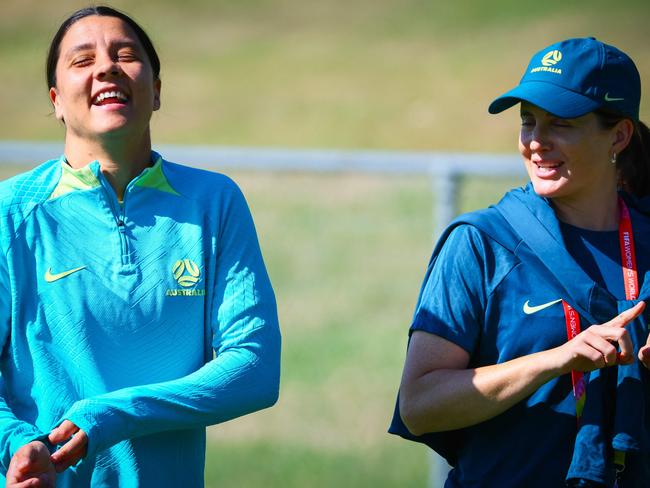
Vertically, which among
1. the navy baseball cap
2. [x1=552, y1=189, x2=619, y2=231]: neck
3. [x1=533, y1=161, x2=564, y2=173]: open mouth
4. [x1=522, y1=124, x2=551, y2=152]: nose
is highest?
the navy baseball cap

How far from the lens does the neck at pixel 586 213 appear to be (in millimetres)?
2832

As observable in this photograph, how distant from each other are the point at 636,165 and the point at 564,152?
16.8 inches

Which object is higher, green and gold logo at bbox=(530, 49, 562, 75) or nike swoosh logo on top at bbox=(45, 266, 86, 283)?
green and gold logo at bbox=(530, 49, 562, 75)

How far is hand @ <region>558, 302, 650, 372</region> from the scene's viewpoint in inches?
95.6

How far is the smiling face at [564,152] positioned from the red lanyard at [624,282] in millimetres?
166

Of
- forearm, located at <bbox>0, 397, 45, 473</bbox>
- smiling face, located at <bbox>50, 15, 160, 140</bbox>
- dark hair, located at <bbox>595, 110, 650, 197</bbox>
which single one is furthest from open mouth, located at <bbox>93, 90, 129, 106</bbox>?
dark hair, located at <bbox>595, 110, 650, 197</bbox>

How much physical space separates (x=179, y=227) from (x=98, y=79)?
1.47 ft

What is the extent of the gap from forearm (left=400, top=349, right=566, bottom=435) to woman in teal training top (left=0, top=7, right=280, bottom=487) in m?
0.39

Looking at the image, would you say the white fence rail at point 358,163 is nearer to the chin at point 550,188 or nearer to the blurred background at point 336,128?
the blurred background at point 336,128

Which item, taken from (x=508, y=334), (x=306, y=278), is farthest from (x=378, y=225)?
(x=508, y=334)

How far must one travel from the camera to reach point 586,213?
284cm

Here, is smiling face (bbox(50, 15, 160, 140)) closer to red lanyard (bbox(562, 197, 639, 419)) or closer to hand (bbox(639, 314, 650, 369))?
red lanyard (bbox(562, 197, 639, 419))

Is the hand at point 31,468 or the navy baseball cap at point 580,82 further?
the navy baseball cap at point 580,82

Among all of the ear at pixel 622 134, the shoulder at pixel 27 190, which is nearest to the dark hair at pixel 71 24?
the shoulder at pixel 27 190
